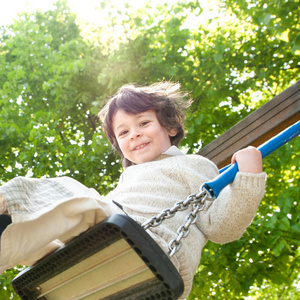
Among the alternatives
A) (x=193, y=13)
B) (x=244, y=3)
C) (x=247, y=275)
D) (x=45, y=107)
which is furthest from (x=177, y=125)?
(x=45, y=107)

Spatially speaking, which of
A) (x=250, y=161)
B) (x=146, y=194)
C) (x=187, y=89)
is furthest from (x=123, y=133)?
(x=187, y=89)

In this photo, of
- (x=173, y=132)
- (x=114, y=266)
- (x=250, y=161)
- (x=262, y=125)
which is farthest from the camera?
(x=262, y=125)

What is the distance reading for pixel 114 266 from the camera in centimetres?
111

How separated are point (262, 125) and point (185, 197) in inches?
32.5

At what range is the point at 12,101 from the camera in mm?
4672

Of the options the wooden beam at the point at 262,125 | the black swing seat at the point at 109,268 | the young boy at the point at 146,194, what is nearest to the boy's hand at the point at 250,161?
the young boy at the point at 146,194

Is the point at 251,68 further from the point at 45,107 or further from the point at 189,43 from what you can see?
the point at 45,107

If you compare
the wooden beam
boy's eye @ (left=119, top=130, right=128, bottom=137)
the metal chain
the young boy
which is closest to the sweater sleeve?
the young boy

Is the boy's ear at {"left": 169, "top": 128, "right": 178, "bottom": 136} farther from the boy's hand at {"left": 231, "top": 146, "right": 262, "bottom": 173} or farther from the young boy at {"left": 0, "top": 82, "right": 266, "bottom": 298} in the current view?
the boy's hand at {"left": 231, "top": 146, "right": 262, "bottom": 173}

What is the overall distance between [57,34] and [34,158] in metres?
3.75

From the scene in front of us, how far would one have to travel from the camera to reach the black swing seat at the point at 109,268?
1014 millimetres

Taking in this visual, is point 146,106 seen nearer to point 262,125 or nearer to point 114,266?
point 262,125

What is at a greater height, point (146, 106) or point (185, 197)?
point (146, 106)

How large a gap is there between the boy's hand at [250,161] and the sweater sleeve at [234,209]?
0.06 ft
